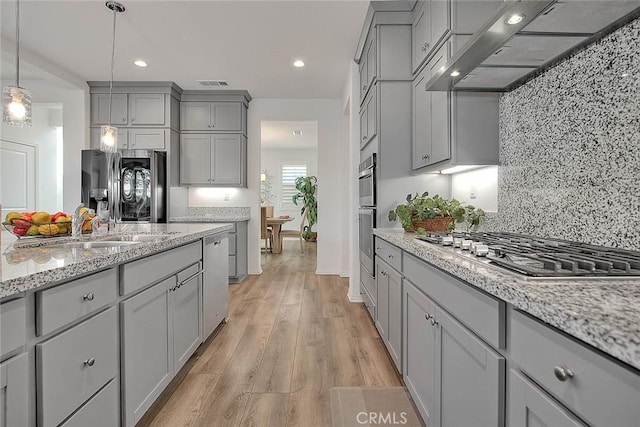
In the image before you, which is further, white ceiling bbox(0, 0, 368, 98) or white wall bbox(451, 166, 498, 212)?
white ceiling bbox(0, 0, 368, 98)

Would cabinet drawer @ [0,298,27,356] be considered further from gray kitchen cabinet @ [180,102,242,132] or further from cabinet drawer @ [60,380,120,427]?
gray kitchen cabinet @ [180,102,242,132]

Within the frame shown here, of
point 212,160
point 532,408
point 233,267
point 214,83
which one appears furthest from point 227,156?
point 532,408

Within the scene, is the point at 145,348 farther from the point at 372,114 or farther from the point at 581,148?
the point at 372,114

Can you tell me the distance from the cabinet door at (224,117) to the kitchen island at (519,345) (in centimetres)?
412

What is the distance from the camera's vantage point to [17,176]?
5.59 m

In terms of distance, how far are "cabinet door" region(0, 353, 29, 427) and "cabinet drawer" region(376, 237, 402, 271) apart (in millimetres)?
1629

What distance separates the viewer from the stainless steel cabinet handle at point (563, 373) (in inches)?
24.9

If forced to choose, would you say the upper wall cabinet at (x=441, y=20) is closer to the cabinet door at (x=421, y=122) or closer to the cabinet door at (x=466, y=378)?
the cabinet door at (x=421, y=122)

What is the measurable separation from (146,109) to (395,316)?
4474 mm

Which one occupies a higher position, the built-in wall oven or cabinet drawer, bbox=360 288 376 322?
the built-in wall oven

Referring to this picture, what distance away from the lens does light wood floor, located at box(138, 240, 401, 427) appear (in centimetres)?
174

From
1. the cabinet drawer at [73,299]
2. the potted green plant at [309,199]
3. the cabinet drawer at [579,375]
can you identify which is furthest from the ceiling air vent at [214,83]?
the cabinet drawer at [579,375]

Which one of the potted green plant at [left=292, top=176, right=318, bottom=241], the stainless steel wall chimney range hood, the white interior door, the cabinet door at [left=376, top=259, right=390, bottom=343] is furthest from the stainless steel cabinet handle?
the potted green plant at [left=292, top=176, right=318, bottom=241]

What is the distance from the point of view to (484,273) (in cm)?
94
